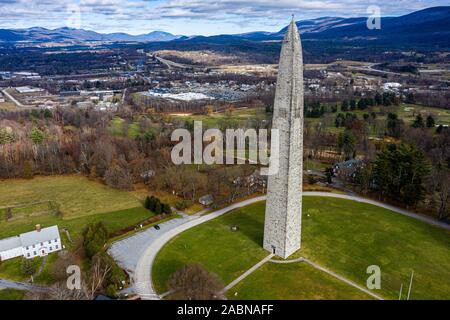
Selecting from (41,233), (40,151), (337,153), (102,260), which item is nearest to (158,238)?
(102,260)

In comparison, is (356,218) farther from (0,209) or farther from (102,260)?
(0,209)

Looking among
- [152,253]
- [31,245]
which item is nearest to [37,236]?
[31,245]

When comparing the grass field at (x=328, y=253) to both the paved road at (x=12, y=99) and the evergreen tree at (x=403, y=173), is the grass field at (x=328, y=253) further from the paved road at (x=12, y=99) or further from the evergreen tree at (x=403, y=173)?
the paved road at (x=12, y=99)

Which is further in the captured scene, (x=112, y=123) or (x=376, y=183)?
(x=112, y=123)

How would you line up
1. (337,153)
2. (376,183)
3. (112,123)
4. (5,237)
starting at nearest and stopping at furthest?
(5,237)
(376,183)
(337,153)
(112,123)

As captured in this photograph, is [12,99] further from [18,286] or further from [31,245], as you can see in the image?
[18,286]

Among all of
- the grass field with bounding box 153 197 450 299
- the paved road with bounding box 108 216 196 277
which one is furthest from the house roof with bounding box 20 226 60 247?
the grass field with bounding box 153 197 450 299

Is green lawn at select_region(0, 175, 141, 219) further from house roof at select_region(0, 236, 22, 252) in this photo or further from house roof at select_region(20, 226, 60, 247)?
house roof at select_region(0, 236, 22, 252)

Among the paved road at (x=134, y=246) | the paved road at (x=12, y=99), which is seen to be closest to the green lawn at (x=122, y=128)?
the paved road at (x=134, y=246)
